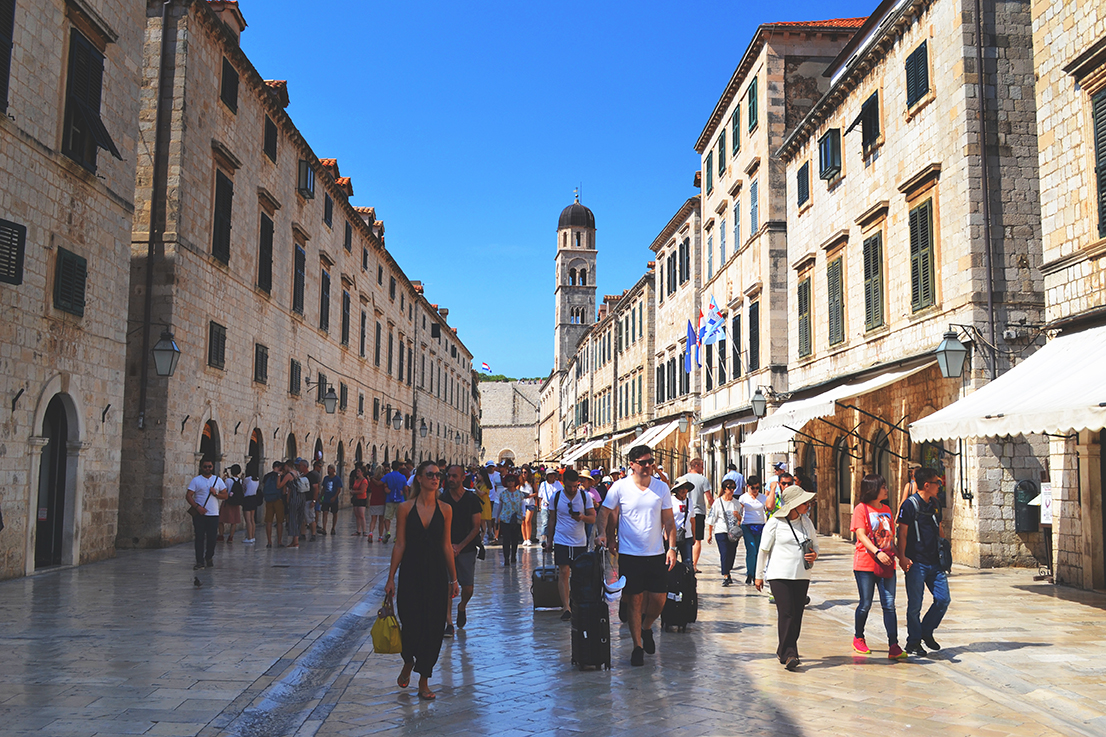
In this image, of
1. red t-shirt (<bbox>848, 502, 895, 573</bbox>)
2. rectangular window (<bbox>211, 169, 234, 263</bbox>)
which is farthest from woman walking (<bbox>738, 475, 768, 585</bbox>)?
rectangular window (<bbox>211, 169, 234, 263</bbox>)

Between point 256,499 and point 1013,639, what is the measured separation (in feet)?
50.6

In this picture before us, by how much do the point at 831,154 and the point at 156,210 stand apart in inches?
571

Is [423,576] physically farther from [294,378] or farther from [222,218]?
[294,378]

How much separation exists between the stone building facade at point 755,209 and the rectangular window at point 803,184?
131 centimetres

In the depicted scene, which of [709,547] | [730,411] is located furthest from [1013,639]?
[730,411]

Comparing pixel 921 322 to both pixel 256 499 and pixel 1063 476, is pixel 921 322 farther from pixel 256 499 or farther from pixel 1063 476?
pixel 256 499

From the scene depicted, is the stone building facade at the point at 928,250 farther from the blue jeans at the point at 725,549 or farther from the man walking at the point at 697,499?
the blue jeans at the point at 725,549

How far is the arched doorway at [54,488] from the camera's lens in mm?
13383

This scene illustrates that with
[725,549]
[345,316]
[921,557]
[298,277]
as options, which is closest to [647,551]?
[921,557]

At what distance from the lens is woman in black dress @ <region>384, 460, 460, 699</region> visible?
250 inches

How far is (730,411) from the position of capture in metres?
26.6

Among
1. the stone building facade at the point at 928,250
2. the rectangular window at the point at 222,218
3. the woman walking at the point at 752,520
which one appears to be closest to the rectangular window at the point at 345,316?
the rectangular window at the point at 222,218

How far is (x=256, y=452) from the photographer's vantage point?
2322cm

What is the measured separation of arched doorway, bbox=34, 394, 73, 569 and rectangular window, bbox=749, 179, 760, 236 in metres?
18.2
